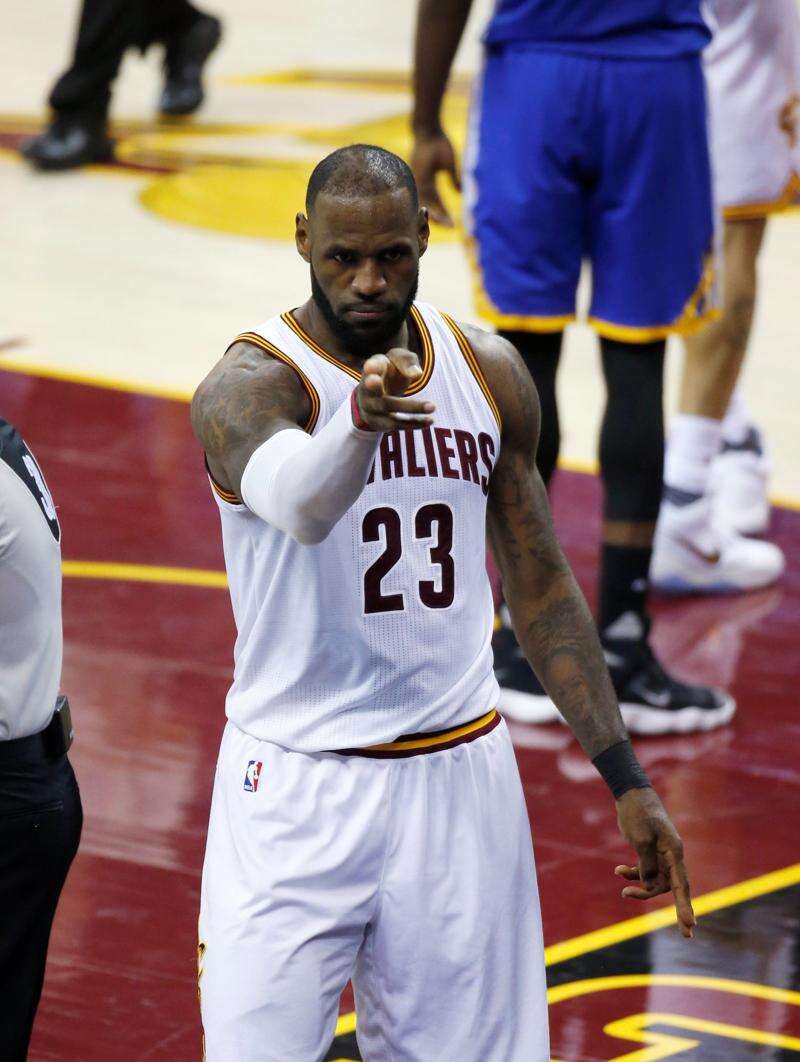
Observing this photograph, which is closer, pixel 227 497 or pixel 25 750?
pixel 227 497

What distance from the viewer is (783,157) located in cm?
641

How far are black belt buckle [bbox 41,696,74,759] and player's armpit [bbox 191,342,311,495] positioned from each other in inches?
22.3

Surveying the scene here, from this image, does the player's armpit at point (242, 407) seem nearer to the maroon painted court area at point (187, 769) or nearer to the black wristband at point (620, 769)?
the black wristband at point (620, 769)

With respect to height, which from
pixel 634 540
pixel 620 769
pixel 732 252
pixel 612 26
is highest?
pixel 612 26

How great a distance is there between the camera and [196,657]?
6.00 metres

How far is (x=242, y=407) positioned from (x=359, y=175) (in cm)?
37

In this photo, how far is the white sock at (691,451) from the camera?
651 centimetres

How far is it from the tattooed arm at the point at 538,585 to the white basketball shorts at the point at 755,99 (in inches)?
124

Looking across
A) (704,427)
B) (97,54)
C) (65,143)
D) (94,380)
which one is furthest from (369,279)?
(65,143)

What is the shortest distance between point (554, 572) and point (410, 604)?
34 centimetres

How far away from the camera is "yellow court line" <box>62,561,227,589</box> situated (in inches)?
257

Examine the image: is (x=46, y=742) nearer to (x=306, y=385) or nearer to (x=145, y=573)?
(x=306, y=385)

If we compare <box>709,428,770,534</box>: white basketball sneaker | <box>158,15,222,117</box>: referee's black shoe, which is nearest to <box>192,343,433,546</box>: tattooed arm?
<box>709,428,770,534</box>: white basketball sneaker

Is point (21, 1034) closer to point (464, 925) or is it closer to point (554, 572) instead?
point (464, 925)
